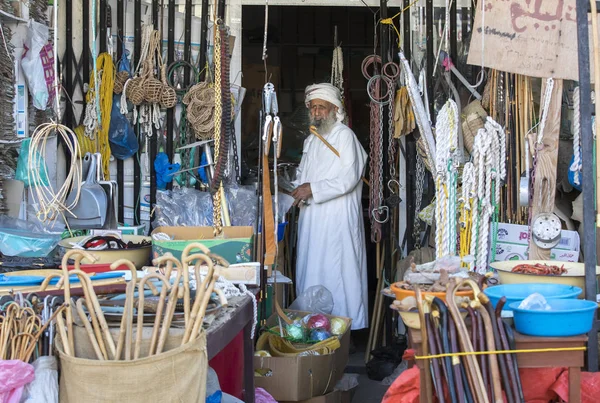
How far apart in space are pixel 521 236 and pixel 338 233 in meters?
1.83

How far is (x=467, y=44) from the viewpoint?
6195 mm

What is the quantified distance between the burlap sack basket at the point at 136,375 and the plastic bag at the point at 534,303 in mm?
1216

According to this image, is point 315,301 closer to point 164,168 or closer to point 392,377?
point 392,377

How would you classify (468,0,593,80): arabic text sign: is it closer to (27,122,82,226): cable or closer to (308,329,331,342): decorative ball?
(308,329,331,342): decorative ball

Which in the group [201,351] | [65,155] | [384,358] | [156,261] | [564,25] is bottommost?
[384,358]

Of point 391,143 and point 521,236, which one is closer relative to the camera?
point 521,236

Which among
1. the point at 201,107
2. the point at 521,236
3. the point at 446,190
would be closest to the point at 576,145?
the point at 521,236

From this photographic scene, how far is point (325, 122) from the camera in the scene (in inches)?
264

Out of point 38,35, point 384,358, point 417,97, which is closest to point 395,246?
point 384,358

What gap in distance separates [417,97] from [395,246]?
61.5 inches

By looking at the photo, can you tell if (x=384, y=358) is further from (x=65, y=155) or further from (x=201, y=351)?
(x=201, y=351)

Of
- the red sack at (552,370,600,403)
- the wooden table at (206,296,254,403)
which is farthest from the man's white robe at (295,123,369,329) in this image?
the red sack at (552,370,600,403)

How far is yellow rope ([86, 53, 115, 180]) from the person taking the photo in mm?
5992

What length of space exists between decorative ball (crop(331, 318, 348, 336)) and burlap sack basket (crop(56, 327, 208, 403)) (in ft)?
8.84
